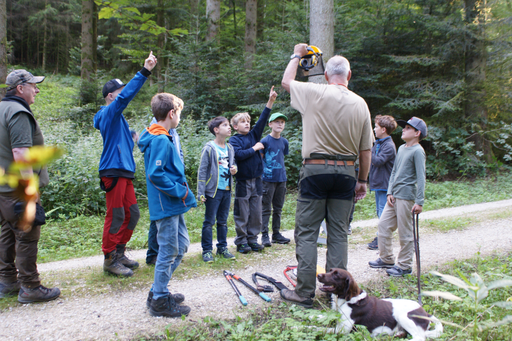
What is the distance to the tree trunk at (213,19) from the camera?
48.2 ft

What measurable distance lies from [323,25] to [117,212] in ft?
28.0

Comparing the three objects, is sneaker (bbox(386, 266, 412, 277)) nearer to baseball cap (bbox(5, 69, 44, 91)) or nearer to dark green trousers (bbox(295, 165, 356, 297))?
dark green trousers (bbox(295, 165, 356, 297))

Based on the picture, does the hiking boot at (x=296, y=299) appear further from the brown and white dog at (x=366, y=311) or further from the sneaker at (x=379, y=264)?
the sneaker at (x=379, y=264)

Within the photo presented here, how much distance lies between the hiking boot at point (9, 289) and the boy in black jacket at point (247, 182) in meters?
2.79

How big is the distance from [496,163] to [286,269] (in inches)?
549

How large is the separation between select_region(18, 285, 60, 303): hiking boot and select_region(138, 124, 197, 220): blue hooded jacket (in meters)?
1.49

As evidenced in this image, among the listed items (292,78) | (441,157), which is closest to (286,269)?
(292,78)

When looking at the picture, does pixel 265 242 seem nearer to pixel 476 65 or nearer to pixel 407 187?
pixel 407 187

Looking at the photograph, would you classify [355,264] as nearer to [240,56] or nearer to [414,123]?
[414,123]

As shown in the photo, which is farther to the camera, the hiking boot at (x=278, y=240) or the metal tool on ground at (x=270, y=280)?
the hiking boot at (x=278, y=240)

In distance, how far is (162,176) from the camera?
121 inches

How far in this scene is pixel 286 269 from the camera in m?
4.39

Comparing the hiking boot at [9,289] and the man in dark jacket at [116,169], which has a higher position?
the man in dark jacket at [116,169]

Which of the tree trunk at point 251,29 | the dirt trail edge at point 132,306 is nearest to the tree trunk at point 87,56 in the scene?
the tree trunk at point 251,29
